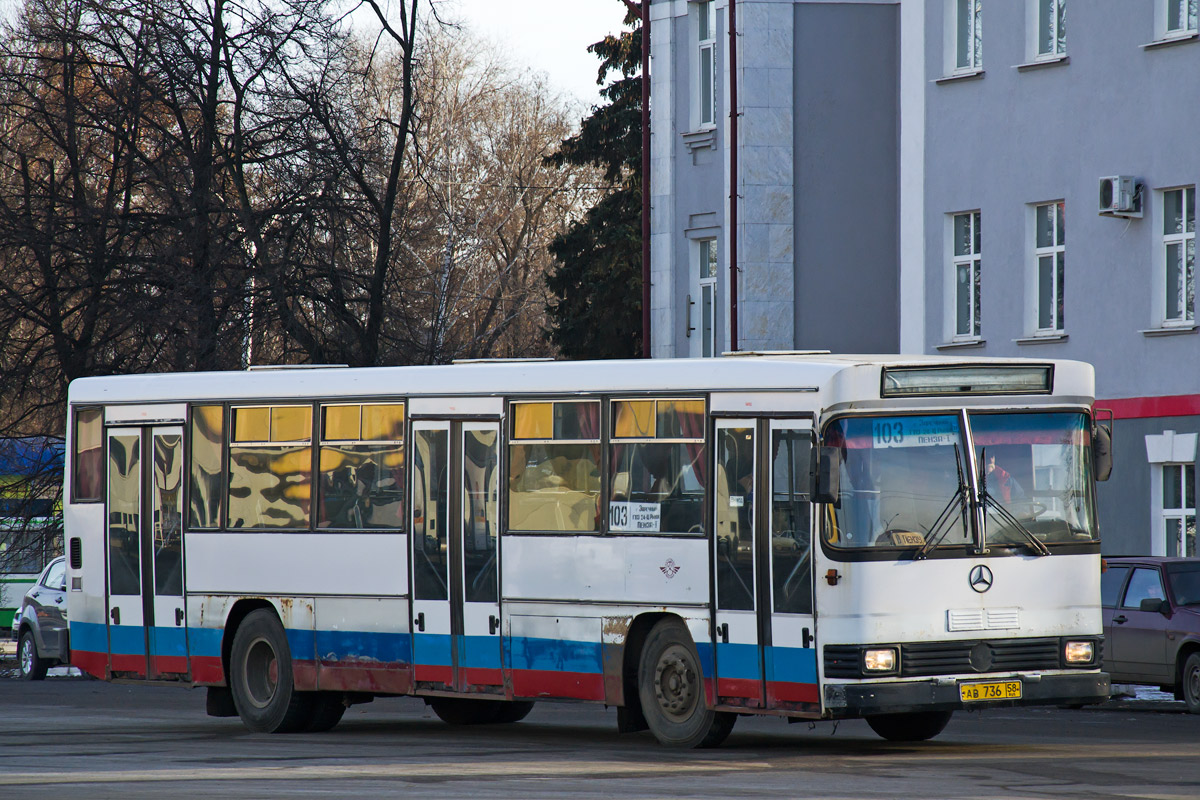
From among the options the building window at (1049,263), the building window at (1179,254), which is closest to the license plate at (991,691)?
the building window at (1179,254)

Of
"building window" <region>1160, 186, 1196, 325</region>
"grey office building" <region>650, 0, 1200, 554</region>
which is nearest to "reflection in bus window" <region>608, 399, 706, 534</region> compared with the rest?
"grey office building" <region>650, 0, 1200, 554</region>

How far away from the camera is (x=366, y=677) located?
17.0 m

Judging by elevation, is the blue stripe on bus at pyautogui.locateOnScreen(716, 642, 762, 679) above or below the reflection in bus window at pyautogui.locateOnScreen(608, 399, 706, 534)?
below

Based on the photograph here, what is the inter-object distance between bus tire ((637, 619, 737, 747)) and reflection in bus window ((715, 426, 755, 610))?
51 centimetres

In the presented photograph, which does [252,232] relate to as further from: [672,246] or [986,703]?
[986,703]

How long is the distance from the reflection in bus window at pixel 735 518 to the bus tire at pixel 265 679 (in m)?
4.50

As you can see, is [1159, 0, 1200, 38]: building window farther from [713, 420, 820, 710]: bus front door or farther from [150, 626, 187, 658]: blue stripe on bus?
[150, 626, 187, 658]: blue stripe on bus

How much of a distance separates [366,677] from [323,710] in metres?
1.13

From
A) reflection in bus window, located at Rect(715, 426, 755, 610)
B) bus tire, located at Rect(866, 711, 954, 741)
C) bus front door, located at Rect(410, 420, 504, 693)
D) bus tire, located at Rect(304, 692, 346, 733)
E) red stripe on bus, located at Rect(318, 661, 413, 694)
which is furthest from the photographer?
bus tire, located at Rect(304, 692, 346, 733)

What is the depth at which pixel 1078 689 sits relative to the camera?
14.4 metres

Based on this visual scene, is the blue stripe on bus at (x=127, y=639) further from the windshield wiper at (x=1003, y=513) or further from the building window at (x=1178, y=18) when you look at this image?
the building window at (x=1178, y=18)

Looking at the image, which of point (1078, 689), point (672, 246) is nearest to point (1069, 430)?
point (1078, 689)

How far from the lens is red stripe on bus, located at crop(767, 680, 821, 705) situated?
14.1m

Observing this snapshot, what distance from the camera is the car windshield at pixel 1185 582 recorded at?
21.2 m
